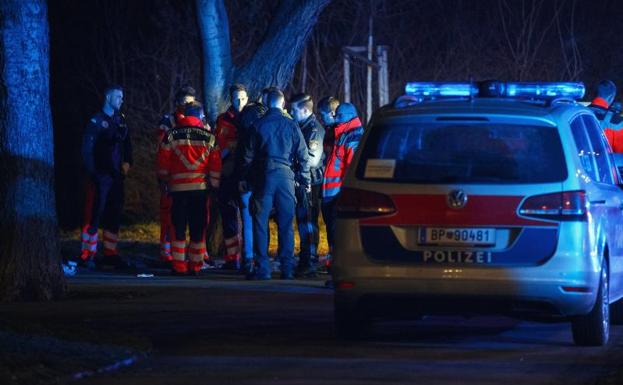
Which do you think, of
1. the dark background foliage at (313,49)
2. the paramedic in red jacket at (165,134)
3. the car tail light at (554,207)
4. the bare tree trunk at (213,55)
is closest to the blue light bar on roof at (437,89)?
the car tail light at (554,207)

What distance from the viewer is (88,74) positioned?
25609 mm

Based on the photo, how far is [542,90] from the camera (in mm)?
11789

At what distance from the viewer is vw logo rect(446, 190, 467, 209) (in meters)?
10.3

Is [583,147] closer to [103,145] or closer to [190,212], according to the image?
[190,212]

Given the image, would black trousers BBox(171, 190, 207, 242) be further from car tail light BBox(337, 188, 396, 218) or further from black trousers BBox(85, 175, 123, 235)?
car tail light BBox(337, 188, 396, 218)

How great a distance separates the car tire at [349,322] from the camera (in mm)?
10734

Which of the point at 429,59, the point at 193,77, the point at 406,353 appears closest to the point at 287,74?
the point at 193,77

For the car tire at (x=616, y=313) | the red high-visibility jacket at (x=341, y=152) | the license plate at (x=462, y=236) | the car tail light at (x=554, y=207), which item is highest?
the red high-visibility jacket at (x=341, y=152)

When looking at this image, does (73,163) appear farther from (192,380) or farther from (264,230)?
(192,380)

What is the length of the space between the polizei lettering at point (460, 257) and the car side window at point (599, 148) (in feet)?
4.56

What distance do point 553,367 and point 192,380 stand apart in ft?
7.14

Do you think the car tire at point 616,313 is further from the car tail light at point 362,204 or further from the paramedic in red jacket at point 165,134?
the paramedic in red jacket at point 165,134

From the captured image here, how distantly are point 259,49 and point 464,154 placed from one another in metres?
8.28

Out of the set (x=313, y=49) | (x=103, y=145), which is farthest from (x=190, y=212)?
(x=313, y=49)
